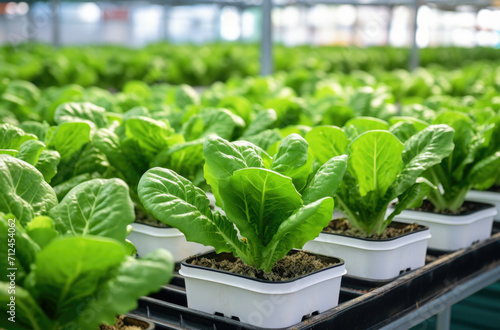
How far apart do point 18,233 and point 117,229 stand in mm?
153

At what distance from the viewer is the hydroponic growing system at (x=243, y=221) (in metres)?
0.93

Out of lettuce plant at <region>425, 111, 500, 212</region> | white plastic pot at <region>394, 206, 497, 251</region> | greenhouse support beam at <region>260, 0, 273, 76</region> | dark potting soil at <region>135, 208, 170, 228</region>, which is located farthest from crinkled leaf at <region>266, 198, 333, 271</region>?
greenhouse support beam at <region>260, 0, 273, 76</region>

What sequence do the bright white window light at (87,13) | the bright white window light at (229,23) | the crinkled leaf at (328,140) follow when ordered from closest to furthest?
the crinkled leaf at (328,140)
the bright white window light at (229,23)
the bright white window light at (87,13)

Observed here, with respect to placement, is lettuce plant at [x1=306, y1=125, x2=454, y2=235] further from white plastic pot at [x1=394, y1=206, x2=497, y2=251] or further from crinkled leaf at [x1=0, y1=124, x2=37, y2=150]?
crinkled leaf at [x1=0, y1=124, x2=37, y2=150]

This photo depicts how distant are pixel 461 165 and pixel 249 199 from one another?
33.7 inches

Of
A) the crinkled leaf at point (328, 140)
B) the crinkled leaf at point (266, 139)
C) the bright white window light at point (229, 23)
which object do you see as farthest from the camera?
the bright white window light at point (229, 23)

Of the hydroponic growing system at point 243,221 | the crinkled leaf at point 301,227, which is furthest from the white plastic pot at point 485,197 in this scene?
the crinkled leaf at point 301,227

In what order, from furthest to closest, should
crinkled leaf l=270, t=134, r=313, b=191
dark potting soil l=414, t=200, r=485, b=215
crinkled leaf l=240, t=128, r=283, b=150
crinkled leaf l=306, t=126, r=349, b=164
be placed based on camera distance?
dark potting soil l=414, t=200, r=485, b=215 < crinkled leaf l=240, t=128, r=283, b=150 < crinkled leaf l=306, t=126, r=349, b=164 < crinkled leaf l=270, t=134, r=313, b=191

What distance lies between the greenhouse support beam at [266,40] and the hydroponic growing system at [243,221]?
5.20ft

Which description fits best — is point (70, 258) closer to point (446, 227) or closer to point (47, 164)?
point (47, 164)

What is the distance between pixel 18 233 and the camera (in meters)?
0.93

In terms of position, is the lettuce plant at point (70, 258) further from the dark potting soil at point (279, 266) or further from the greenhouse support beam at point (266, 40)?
the greenhouse support beam at point (266, 40)

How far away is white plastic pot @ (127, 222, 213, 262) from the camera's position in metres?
1.58

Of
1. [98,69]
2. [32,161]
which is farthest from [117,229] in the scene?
[98,69]
